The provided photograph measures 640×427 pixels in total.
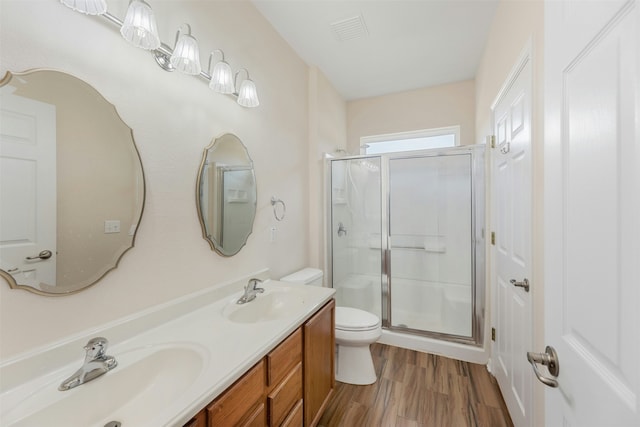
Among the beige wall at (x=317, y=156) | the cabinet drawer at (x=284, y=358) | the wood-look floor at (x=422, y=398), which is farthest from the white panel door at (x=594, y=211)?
the beige wall at (x=317, y=156)

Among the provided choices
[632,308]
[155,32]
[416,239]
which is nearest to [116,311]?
[155,32]

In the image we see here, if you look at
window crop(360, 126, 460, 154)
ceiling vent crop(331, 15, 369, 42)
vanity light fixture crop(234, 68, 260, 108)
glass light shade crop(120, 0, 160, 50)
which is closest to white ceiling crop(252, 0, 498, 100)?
ceiling vent crop(331, 15, 369, 42)

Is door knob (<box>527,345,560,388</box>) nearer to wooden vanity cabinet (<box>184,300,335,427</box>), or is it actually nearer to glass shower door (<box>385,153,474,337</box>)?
wooden vanity cabinet (<box>184,300,335,427</box>)

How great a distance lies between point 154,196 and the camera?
45.5 inches

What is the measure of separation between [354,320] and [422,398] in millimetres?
674

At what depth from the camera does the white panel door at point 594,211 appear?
0.42 metres

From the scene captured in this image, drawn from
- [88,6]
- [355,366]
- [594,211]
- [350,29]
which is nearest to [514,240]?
[594,211]

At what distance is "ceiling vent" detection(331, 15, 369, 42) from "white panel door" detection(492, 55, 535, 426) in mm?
1176

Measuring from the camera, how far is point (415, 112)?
3191 millimetres

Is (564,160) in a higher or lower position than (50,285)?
higher

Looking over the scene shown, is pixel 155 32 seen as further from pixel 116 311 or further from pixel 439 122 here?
pixel 439 122

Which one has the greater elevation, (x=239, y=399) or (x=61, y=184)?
(x=61, y=184)

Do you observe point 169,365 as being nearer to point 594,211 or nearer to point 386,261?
point 594,211

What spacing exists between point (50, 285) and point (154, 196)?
1.53 ft
